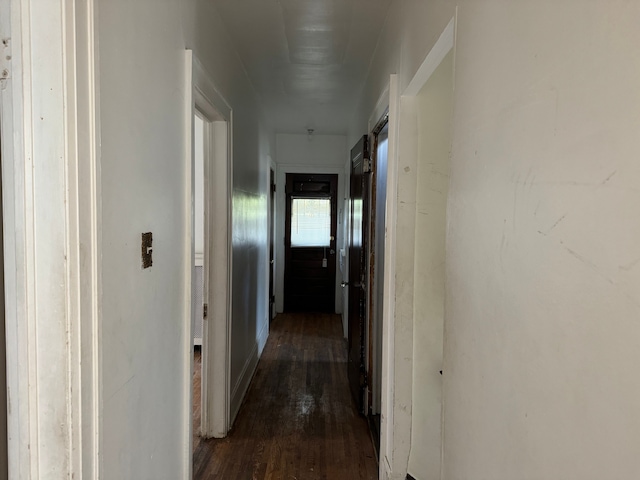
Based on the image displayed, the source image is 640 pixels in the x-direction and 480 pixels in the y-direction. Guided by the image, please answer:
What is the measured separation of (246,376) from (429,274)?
204cm

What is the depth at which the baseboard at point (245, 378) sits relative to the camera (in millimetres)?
2908

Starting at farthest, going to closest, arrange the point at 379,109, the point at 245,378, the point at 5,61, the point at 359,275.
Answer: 1. the point at 245,378
2. the point at 359,275
3. the point at 379,109
4. the point at 5,61

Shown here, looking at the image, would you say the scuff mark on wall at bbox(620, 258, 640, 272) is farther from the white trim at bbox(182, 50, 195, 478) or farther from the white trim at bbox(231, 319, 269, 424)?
the white trim at bbox(231, 319, 269, 424)

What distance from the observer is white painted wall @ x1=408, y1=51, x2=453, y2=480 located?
1952 millimetres

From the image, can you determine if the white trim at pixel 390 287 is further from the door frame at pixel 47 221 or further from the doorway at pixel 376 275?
the door frame at pixel 47 221

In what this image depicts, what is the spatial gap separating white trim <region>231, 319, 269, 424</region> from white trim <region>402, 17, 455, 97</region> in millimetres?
2241

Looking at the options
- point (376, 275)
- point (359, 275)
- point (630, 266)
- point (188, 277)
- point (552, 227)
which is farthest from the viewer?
point (359, 275)

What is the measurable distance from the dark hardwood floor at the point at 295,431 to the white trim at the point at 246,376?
6cm

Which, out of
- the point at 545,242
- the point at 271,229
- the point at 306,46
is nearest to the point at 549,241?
the point at 545,242

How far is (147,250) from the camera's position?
133 cm

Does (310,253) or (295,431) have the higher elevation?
(310,253)

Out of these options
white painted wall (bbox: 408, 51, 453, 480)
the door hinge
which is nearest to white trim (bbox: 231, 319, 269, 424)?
white painted wall (bbox: 408, 51, 453, 480)

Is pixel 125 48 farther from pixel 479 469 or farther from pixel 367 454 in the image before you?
pixel 367 454

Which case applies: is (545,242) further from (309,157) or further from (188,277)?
(309,157)
